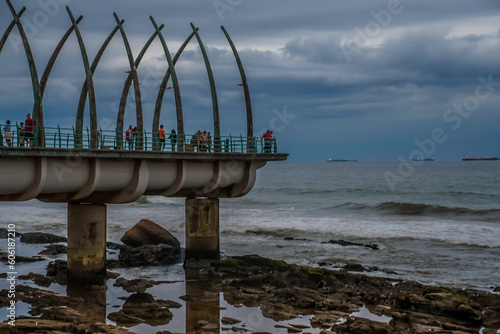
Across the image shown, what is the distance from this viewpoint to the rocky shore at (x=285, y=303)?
21719 mm

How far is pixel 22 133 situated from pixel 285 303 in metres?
11.5

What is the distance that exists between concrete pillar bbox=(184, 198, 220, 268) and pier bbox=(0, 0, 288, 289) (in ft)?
0.16

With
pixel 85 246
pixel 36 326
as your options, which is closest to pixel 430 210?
pixel 85 246

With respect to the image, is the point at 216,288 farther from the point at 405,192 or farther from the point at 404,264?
the point at 405,192

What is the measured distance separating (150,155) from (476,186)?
107 meters

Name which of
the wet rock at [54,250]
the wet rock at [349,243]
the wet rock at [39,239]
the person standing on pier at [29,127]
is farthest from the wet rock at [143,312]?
the wet rock at [349,243]

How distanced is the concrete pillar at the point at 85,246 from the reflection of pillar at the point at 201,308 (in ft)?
12.6

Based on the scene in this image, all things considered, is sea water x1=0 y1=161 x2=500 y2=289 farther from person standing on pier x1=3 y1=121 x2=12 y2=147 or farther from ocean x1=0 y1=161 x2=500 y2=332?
person standing on pier x1=3 y1=121 x2=12 y2=147

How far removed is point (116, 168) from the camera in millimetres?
27172

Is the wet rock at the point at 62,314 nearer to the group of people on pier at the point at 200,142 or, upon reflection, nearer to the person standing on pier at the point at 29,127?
the person standing on pier at the point at 29,127

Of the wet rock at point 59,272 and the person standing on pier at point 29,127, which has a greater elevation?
the person standing on pier at point 29,127

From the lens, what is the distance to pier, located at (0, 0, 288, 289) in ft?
80.6

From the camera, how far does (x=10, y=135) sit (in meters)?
24.8

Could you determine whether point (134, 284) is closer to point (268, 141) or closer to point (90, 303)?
point (90, 303)
